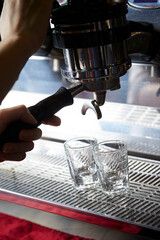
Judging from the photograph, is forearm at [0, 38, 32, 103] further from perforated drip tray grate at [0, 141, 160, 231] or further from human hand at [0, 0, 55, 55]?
perforated drip tray grate at [0, 141, 160, 231]

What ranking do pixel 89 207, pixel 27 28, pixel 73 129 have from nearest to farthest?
pixel 27 28 → pixel 89 207 → pixel 73 129

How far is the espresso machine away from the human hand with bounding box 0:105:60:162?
0.05 ft

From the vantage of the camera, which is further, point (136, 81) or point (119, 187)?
point (136, 81)

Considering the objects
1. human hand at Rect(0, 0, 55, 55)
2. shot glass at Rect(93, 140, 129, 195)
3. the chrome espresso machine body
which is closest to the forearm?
human hand at Rect(0, 0, 55, 55)

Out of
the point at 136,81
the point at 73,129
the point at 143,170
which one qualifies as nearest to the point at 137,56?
the point at 136,81

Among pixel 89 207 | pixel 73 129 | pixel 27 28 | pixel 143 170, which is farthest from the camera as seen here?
pixel 73 129

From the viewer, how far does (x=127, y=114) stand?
3.41ft

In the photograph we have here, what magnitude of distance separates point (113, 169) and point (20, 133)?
23 cm

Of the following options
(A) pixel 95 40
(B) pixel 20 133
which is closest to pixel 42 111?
(B) pixel 20 133

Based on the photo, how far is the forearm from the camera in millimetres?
581

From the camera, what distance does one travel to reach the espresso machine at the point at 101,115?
0.68 meters

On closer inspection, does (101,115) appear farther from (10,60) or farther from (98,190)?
(10,60)

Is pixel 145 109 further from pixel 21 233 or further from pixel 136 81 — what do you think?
pixel 21 233

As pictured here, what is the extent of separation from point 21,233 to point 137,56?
1.46 feet
